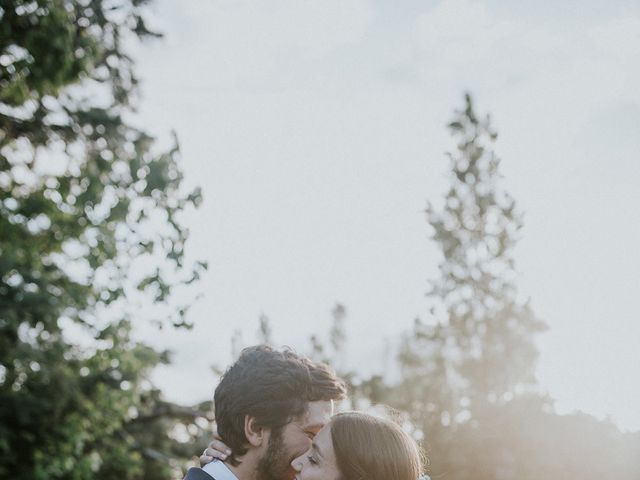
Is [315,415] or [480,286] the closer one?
[315,415]

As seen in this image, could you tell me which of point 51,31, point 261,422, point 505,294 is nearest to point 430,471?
point 261,422

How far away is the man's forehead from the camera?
16.6ft

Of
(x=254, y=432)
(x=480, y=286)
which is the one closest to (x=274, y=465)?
(x=254, y=432)

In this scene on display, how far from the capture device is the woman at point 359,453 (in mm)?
4363

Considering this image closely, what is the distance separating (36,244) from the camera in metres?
11.8

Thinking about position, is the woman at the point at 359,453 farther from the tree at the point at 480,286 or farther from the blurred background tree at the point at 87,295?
the tree at the point at 480,286

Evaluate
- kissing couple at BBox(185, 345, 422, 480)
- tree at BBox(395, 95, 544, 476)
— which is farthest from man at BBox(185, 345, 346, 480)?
tree at BBox(395, 95, 544, 476)

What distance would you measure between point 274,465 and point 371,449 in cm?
87

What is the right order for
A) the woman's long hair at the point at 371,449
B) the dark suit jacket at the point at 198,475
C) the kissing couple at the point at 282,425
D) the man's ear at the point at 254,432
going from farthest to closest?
the man's ear at the point at 254,432, the dark suit jacket at the point at 198,475, the kissing couple at the point at 282,425, the woman's long hair at the point at 371,449

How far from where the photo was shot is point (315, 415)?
5.08m

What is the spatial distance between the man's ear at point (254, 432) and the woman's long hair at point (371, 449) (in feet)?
2.02

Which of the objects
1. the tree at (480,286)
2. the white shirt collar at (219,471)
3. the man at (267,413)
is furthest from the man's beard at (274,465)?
the tree at (480,286)

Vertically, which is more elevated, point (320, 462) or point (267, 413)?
point (267, 413)

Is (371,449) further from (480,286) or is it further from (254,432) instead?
(480,286)
